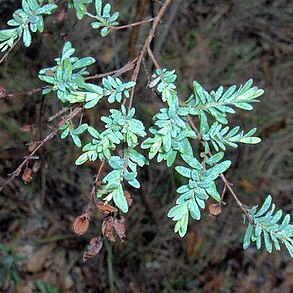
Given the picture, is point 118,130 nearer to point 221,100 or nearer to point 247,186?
point 221,100

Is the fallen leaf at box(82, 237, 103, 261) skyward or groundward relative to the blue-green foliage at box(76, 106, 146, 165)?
groundward

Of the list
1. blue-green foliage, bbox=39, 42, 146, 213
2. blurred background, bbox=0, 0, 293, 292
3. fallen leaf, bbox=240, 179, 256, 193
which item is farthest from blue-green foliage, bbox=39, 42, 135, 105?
Answer: fallen leaf, bbox=240, 179, 256, 193

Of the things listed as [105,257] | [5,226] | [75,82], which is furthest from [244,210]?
[5,226]

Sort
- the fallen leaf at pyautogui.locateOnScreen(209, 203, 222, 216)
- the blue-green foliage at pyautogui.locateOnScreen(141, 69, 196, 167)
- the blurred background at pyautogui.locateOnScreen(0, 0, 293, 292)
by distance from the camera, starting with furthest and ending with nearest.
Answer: the blurred background at pyautogui.locateOnScreen(0, 0, 293, 292) < the fallen leaf at pyautogui.locateOnScreen(209, 203, 222, 216) < the blue-green foliage at pyautogui.locateOnScreen(141, 69, 196, 167)

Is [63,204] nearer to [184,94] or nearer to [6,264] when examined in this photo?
[6,264]

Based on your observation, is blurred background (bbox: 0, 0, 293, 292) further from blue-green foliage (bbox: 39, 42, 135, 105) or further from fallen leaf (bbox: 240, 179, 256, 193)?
blue-green foliage (bbox: 39, 42, 135, 105)

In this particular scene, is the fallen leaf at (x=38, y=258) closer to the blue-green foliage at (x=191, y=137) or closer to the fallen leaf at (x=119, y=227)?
the fallen leaf at (x=119, y=227)
